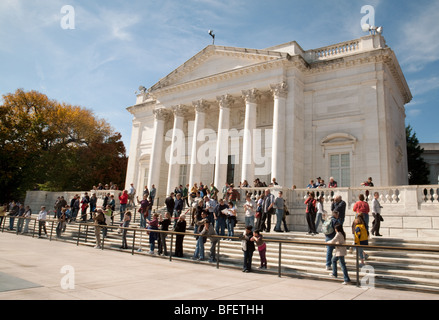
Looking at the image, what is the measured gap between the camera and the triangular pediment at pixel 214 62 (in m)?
24.5

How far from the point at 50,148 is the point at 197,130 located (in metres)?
22.7

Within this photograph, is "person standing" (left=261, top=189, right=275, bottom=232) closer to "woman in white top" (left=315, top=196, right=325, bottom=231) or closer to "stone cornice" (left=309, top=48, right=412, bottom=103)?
"woman in white top" (left=315, top=196, right=325, bottom=231)

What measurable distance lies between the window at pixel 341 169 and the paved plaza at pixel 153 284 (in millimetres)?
14312

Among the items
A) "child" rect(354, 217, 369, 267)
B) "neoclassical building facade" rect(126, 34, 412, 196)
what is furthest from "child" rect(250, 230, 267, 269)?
"neoclassical building facade" rect(126, 34, 412, 196)

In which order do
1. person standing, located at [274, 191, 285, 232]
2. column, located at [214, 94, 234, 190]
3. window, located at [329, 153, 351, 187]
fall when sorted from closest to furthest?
person standing, located at [274, 191, 285, 232], window, located at [329, 153, 351, 187], column, located at [214, 94, 234, 190]

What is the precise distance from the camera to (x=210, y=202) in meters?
14.7

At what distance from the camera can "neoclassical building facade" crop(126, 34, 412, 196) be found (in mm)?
21500

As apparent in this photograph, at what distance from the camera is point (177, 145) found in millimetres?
28844

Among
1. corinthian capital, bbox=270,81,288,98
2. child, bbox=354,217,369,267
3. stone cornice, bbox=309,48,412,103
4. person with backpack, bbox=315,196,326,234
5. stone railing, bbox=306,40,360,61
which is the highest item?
stone railing, bbox=306,40,360,61

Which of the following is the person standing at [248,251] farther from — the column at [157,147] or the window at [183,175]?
the window at [183,175]

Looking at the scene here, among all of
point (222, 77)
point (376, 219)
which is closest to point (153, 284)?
point (376, 219)

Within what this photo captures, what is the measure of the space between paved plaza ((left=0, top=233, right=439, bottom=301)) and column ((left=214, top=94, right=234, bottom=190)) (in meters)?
14.3

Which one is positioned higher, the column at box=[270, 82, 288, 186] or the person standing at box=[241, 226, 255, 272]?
the column at box=[270, 82, 288, 186]
